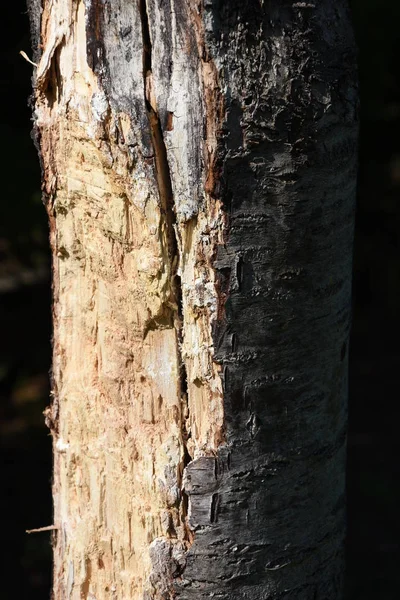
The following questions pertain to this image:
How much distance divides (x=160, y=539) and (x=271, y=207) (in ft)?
2.24

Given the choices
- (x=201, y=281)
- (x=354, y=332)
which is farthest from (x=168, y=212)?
(x=354, y=332)

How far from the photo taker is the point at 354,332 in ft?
22.5

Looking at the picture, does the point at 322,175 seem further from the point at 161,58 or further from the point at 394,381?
the point at 394,381

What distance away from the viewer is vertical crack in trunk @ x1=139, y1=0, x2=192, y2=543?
1.43m

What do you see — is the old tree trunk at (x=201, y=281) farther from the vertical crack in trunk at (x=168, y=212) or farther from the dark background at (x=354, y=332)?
the dark background at (x=354, y=332)

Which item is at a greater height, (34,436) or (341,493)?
(341,493)

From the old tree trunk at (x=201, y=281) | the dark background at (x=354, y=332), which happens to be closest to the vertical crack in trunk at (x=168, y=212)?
the old tree trunk at (x=201, y=281)

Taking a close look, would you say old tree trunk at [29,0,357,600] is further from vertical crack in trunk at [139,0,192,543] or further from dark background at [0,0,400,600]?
dark background at [0,0,400,600]

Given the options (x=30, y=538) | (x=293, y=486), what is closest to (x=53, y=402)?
(x=293, y=486)

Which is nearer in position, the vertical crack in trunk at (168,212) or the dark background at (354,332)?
the vertical crack in trunk at (168,212)

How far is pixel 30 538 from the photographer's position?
473cm

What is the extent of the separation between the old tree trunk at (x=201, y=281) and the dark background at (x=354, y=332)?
1.76 metres

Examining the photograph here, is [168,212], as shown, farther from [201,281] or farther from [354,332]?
[354,332]

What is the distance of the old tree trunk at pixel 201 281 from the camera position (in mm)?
1402
